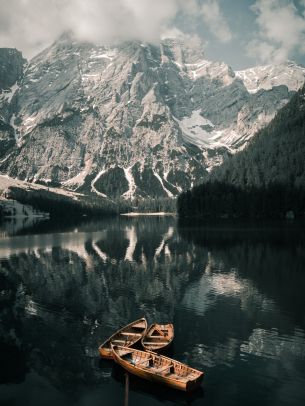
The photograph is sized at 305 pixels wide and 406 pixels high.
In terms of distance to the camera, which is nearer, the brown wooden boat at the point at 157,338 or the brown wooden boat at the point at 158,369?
the brown wooden boat at the point at 158,369

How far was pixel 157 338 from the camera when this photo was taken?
150 ft

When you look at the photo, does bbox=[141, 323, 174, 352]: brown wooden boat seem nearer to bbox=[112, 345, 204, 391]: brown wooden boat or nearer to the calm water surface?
the calm water surface

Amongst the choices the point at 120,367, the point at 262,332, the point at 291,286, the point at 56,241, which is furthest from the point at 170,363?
the point at 56,241

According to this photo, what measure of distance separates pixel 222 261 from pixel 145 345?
201ft

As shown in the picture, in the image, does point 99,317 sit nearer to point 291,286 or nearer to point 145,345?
point 145,345

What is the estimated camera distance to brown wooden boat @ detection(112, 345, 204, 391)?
3441cm

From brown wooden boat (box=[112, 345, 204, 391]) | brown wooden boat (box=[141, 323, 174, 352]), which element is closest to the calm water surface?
brown wooden boat (box=[112, 345, 204, 391])

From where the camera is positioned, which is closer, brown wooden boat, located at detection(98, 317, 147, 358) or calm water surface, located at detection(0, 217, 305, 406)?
calm water surface, located at detection(0, 217, 305, 406)

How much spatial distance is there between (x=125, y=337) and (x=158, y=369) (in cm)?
994

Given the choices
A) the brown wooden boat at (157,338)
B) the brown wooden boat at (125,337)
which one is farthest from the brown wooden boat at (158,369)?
the brown wooden boat at (157,338)

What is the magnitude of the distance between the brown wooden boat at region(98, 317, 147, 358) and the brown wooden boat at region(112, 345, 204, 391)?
167 centimetres

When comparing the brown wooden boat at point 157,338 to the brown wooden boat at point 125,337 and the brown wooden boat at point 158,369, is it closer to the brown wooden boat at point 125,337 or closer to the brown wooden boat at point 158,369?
the brown wooden boat at point 125,337

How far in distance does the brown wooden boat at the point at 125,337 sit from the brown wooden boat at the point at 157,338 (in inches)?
30.1

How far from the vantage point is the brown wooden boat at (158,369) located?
34.4 m
